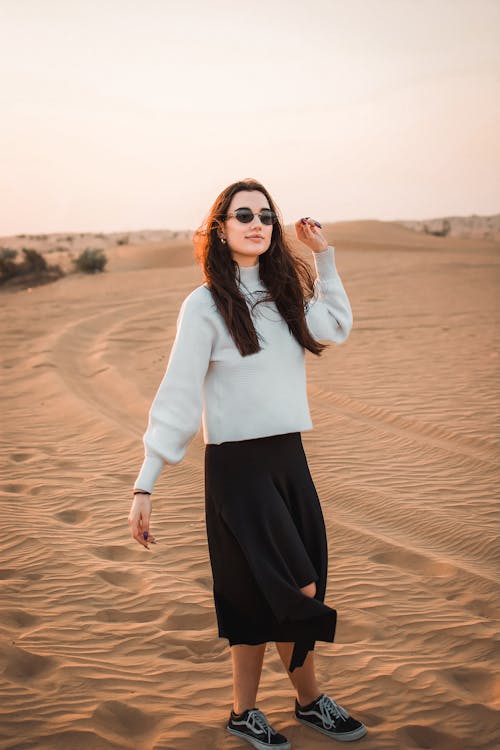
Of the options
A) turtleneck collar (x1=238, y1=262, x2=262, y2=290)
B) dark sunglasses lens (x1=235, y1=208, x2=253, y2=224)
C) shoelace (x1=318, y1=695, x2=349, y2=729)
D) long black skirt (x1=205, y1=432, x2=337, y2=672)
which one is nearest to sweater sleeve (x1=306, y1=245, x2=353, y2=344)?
turtleneck collar (x1=238, y1=262, x2=262, y2=290)

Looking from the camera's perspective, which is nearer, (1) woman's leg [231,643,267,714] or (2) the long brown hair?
(2) the long brown hair

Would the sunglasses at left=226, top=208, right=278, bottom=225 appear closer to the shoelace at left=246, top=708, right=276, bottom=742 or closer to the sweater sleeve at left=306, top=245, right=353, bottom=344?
the sweater sleeve at left=306, top=245, right=353, bottom=344

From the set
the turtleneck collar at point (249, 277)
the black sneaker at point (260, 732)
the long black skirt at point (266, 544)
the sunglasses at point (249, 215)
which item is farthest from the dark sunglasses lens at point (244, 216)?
the black sneaker at point (260, 732)

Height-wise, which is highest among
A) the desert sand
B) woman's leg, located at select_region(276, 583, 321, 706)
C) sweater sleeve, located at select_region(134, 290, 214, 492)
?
sweater sleeve, located at select_region(134, 290, 214, 492)

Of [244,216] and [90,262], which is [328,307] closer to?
[244,216]

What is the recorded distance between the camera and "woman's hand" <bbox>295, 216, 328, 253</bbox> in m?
3.13

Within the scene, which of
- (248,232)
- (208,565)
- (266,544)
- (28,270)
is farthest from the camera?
(28,270)

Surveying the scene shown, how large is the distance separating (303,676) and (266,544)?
2.45 ft

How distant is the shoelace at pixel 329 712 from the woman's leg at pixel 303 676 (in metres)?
0.04

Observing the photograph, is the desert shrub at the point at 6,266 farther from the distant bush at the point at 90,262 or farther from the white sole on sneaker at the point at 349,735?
the white sole on sneaker at the point at 349,735

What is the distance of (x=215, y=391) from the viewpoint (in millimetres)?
2898

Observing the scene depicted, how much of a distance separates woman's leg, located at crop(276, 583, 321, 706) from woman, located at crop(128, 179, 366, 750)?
0.07 feet

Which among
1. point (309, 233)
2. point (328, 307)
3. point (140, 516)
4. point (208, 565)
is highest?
point (309, 233)

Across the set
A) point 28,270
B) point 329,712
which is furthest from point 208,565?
point 28,270
